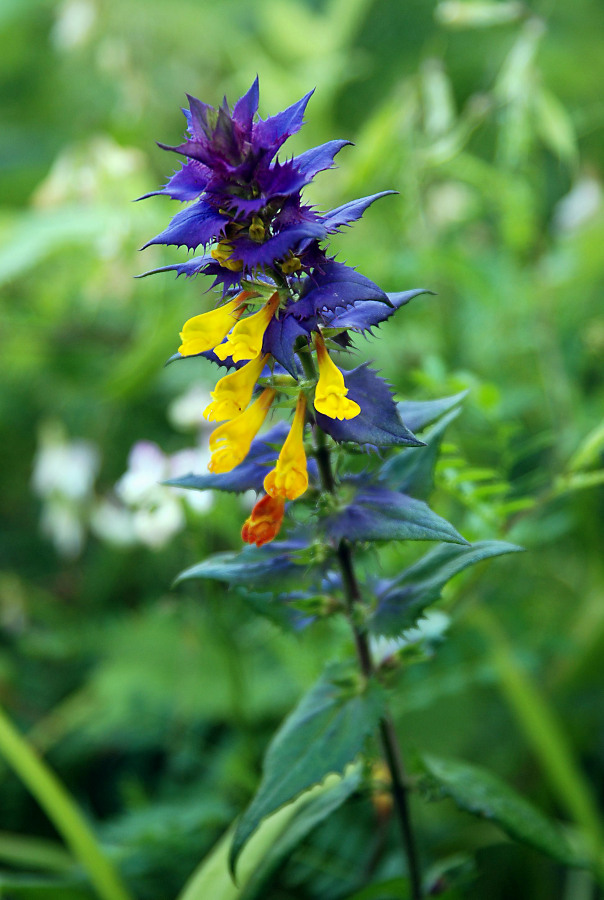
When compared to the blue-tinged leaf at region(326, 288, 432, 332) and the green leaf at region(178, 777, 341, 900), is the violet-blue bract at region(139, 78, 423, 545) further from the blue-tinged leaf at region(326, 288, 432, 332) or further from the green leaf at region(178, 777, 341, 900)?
the green leaf at region(178, 777, 341, 900)

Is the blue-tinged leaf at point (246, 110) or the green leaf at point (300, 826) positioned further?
the green leaf at point (300, 826)

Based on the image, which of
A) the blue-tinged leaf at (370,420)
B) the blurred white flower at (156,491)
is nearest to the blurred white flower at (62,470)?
the blurred white flower at (156,491)

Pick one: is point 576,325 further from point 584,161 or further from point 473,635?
point 584,161

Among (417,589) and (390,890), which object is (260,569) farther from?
(390,890)

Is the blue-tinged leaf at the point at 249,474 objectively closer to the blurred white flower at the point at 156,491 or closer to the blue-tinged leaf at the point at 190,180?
the blue-tinged leaf at the point at 190,180

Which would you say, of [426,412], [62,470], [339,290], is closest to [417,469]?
[426,412]

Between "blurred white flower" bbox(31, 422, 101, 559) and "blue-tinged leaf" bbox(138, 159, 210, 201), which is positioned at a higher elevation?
"blurred white flower" bbox(31, 422, 101, 559)

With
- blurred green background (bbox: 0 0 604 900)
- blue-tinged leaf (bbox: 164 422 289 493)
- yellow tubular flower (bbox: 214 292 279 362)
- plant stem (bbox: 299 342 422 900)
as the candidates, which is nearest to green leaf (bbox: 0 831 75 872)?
blurred green background (bbox: 0 0 604 900)
